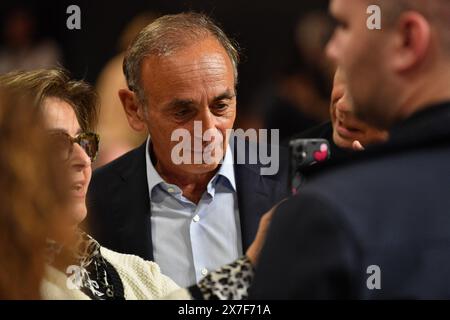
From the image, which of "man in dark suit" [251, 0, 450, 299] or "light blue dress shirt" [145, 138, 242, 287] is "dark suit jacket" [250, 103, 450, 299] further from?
"light blue dress shirt" [145, 138, 242, 287]

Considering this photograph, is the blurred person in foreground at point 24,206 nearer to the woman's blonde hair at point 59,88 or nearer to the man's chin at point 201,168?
the woman's blonde hair at point 59,88

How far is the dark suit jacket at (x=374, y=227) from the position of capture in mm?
933

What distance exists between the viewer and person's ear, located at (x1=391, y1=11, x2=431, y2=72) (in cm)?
109

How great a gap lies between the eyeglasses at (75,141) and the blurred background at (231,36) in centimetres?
5

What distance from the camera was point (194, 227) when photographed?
5.26ft

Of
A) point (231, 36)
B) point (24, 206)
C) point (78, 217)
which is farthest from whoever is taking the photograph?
point (231, 36)

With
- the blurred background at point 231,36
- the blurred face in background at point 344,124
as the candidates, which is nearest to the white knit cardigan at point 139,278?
the blurred background at point 231,36

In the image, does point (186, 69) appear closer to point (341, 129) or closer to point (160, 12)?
point (160, 12)

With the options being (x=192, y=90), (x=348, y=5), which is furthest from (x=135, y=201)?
(x=348, y=5)

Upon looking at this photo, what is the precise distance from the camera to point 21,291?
1104 millimetres

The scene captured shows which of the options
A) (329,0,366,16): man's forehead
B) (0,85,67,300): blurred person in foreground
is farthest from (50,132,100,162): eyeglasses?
(329,0,366,16): man's forehead

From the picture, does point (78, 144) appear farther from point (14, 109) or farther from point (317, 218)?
point (317, 218)

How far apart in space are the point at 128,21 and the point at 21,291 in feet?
2.23

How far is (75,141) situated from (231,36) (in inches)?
15.2
